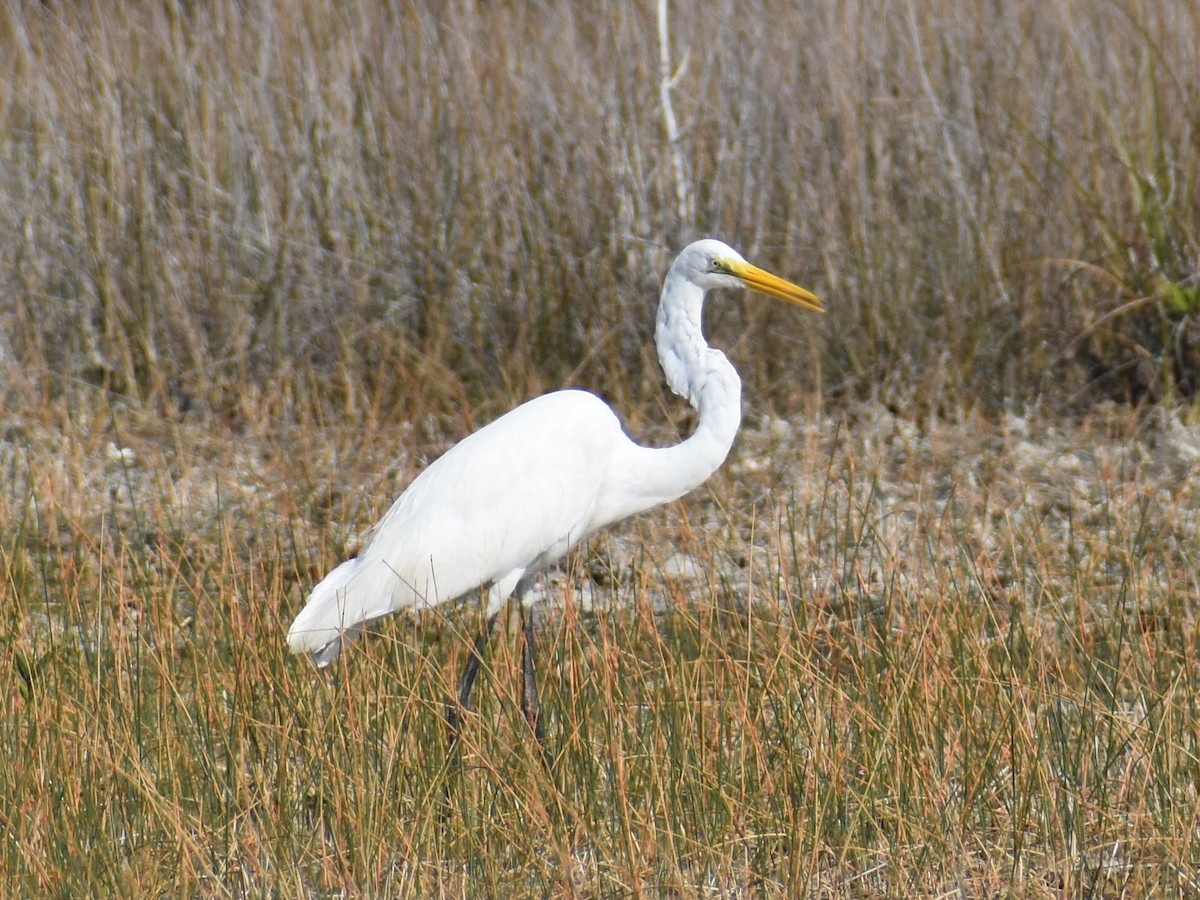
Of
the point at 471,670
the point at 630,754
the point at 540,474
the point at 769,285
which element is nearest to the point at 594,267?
the point at 769,285

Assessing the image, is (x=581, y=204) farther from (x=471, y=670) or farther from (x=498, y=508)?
(x=471, y=670)

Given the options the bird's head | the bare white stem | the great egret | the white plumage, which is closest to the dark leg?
the great egret

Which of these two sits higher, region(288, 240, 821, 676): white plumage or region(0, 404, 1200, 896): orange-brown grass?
region(288, 240, 821, 676): white plumage

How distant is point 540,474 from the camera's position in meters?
3.43

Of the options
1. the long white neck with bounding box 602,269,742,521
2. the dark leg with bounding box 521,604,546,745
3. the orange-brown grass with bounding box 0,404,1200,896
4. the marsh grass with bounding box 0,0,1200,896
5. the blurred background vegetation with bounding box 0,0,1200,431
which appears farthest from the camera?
the blurred background vegetation with bounding box 0,0,1200,431

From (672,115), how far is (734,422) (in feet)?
9.41

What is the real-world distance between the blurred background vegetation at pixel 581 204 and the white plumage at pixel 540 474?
228 centimetres

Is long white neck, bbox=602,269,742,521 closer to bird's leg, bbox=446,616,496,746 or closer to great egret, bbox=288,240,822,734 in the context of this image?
great egret, bbox=288,240,822,734

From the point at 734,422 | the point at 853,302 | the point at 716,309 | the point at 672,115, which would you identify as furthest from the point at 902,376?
the point at 734,422

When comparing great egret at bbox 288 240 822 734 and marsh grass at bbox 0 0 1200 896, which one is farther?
marsh grass at bbox 0 0 1200 896

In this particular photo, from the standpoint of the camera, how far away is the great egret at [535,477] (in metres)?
3.41

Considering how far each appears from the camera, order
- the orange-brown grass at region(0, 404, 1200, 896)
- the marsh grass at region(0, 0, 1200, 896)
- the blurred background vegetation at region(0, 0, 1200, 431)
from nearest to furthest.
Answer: the orange-brown grass at region(0, 404, 1200, 896) < the marsh grass at region(0, 0, 1200, 896) < the blurred background vegetation at region(0, 0, 1200, 431)

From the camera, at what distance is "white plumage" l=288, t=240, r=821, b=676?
→ 341cm

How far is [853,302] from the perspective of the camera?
6000mm
